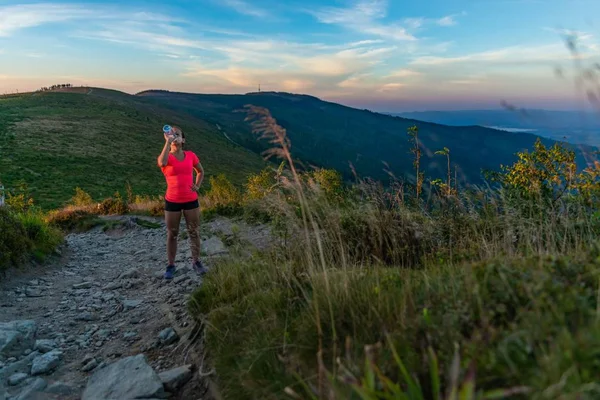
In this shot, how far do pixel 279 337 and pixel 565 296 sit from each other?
1683 millimetres

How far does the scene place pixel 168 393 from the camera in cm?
318

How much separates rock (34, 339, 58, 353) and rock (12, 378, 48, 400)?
2.32 feet

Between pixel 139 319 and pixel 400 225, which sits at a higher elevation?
pixel 400 225

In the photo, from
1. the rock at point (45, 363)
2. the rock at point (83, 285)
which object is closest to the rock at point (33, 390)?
the rock at point (45, 363)

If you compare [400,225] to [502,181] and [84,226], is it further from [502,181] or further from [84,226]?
[84,226]

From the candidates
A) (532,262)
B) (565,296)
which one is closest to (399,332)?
(565,296)

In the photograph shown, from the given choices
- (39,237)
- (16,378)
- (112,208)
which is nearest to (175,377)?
(16,378)

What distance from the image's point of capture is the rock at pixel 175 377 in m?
Result: 3.24

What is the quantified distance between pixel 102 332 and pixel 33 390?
4.33 ft

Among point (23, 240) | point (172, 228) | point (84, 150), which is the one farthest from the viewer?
point (84, 150)

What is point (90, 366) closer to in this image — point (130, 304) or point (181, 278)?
point (130, 304)

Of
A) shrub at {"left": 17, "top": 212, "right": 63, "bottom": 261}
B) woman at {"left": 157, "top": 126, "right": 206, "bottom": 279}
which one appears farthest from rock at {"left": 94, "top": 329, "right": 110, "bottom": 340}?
shrub at {"left": 17, "top": 212, "right": 63, "bottom": 261}

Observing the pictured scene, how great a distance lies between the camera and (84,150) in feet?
203

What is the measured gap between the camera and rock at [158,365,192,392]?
3.24 metres
